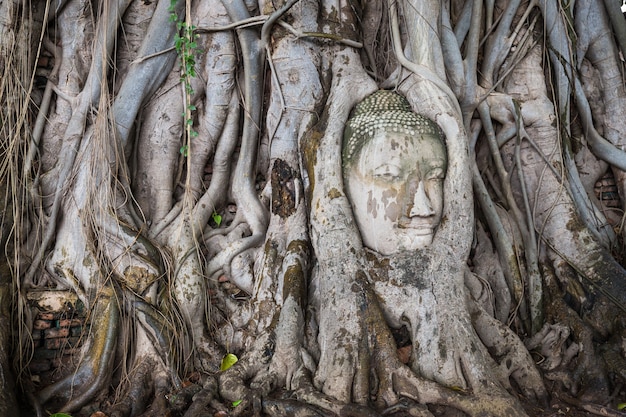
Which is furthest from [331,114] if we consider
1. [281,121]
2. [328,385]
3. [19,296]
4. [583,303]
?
[19,296]

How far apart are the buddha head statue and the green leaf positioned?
2.85 feet

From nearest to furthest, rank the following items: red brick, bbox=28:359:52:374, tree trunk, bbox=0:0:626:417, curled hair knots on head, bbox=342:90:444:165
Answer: tree trunk, bbox=0:0:626:417 < curled hair knots on head, bbox=342:90:444:165 < red brick, bbox=28:359:52:374

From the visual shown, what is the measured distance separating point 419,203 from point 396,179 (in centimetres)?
15

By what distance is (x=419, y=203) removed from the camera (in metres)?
2.57

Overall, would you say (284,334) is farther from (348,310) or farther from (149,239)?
(149,239)

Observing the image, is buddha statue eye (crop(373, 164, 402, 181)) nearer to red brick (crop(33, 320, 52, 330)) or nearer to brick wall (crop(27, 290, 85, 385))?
brick wall (crop(27, 290, 85, 385))

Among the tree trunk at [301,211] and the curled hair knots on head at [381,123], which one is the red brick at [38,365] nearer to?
the tree trunk at [301,211]

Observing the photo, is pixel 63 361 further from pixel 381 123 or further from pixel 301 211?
pixel 381 123

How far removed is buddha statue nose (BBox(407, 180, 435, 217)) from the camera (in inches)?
101

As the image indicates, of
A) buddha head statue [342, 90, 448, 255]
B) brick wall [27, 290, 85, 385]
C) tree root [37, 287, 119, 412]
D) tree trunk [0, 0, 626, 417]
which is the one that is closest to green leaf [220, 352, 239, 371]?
tree trunk [0, 0, 626, 417]

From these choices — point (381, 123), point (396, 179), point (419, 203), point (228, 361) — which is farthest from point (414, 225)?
point (228, 361)

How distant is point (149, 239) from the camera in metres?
2.97

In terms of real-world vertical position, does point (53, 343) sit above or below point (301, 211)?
below

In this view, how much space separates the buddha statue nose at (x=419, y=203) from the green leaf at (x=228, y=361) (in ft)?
3.64
